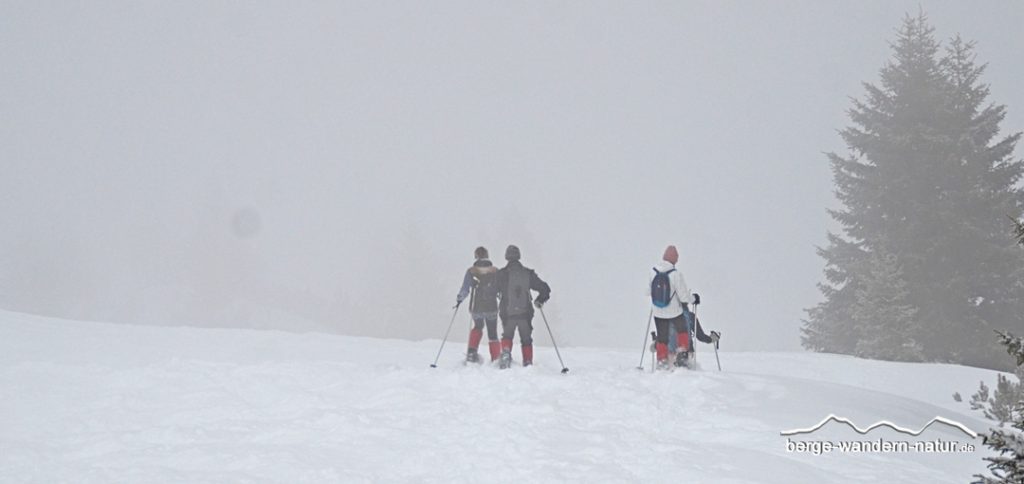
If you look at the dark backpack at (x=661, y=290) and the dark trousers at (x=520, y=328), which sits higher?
the dark backpack at (x=661, y=290)

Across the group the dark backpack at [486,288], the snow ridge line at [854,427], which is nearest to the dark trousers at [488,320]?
the dark backpack at [486,288]

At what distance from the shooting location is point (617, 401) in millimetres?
9633

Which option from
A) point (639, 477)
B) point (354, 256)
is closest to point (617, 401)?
point (639, 477)

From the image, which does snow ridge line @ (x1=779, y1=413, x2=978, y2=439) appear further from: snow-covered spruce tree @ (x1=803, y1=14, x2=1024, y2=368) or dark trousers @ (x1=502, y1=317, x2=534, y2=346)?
snow-covered spruce tree @ (x1=803, y1=14, x2=1024, y2=368)

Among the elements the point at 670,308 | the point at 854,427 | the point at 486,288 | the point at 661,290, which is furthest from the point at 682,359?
the point at 854,427

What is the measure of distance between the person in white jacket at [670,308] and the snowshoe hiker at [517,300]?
2.08 meters

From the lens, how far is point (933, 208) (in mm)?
20453

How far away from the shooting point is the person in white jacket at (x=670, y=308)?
12.8m

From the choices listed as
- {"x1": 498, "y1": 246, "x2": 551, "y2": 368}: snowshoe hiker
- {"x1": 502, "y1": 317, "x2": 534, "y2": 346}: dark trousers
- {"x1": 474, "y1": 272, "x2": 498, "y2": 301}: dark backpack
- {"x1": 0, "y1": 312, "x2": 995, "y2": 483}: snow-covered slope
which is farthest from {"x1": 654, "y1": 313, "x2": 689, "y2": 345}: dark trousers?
{"x1": 474, "y1": 272, "x2": 498, "y2": 301}: dark backpack

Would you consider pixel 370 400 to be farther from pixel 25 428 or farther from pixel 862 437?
pixel 862 437

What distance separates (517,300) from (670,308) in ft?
9.58

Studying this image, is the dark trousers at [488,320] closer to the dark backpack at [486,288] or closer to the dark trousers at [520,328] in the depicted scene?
the dark backpack at [486,288]

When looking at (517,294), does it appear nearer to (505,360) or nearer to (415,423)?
(505,360)

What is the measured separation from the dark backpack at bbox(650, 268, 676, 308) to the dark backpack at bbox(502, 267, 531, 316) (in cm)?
241
